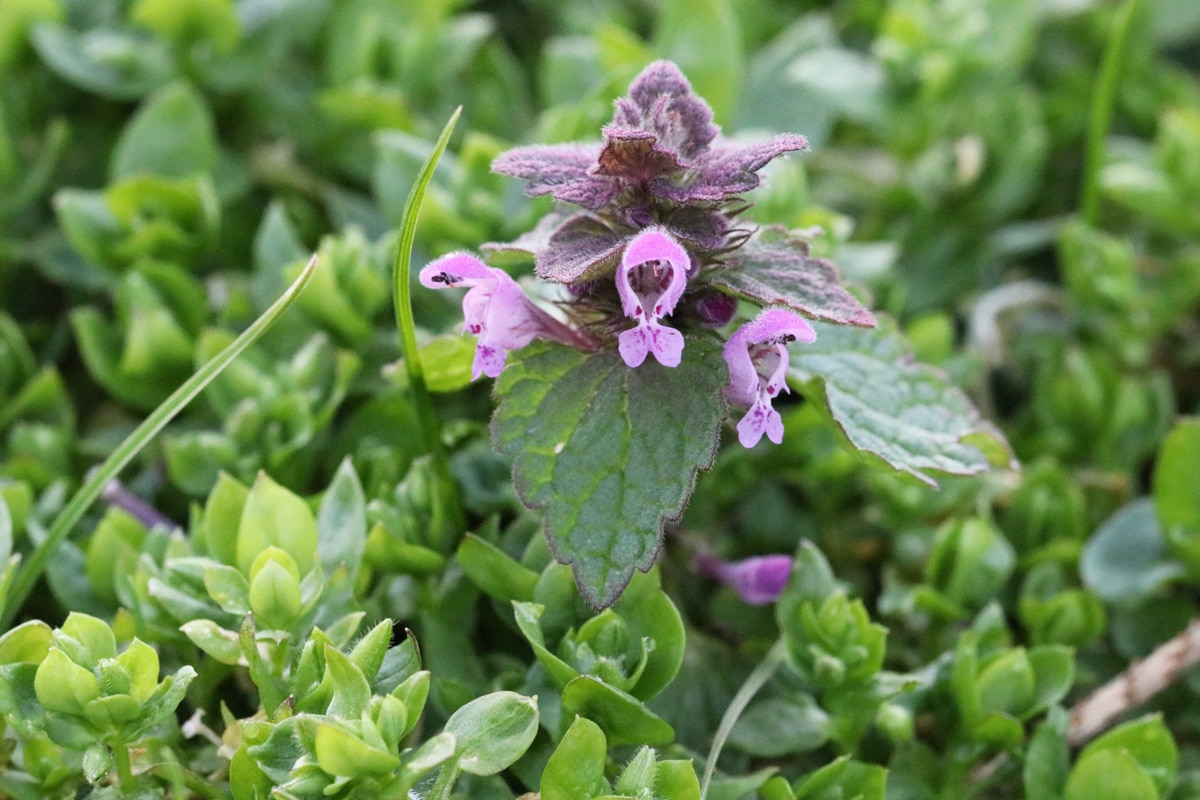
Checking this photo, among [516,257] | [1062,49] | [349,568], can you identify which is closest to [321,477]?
[349,568]

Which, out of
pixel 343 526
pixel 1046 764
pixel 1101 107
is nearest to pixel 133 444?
pixel 343 526

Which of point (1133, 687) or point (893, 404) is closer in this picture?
point (893, 404)

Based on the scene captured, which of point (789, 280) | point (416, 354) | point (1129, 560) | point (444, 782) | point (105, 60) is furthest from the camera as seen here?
point (105, 60)

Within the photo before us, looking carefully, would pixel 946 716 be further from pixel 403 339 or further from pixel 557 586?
pixel 403 339

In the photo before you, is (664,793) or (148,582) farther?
(148,582)

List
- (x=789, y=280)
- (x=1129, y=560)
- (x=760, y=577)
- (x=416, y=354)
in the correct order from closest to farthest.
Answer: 1. (x=789, y=280)
2. (x=416, y=354)
3. (x=760, y=577)
4. (x=1129, y=560)

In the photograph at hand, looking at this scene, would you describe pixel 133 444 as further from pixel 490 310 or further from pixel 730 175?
pixel 730 175
